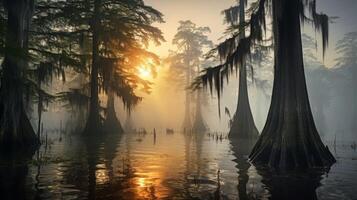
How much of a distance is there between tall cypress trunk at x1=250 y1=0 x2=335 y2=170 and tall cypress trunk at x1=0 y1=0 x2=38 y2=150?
11.2m

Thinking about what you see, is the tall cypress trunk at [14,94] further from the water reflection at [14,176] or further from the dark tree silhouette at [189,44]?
the dark tree silhouette at [189,44]

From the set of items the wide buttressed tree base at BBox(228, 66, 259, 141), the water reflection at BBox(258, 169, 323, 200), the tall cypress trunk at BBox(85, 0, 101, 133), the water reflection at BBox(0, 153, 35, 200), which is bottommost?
the water reflection at BBox(258, 169, 323, 200)

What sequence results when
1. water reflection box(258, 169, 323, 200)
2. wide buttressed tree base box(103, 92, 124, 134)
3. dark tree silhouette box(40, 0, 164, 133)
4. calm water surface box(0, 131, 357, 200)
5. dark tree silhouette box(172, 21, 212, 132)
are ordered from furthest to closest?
dark tree silhouette box(172, 21, 212, 132)
wide buttressed tree base box(103, 92, 124, 134)
dark tree silhouette box(40, 0, 164, 133)
water reflection box(258, 169, 323, 200)
calm water surface box(0, 131, 357, 200)

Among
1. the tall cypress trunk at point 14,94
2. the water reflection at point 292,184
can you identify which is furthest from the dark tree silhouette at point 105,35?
the water reflection at point 292,184

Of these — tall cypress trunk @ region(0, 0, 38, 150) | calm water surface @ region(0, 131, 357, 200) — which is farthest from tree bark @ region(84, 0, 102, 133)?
calm water surface @ region(0, 131, 357, 200)

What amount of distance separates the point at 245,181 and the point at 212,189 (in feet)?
4.99

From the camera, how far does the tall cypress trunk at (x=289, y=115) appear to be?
44.2 feet

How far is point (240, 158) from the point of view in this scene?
627 inches

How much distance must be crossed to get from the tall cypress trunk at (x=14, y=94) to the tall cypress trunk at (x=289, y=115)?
11214 mm

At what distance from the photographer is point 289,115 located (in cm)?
1398

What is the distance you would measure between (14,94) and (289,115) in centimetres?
1275

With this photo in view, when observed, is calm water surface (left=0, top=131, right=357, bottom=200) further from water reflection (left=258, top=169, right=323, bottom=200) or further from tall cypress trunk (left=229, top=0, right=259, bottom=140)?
tall cypress trunk (left=229, top=0, right=259, bottom=140)

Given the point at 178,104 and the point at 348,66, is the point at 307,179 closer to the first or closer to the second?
the point at 348,66

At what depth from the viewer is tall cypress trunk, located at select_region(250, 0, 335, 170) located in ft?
44.2
